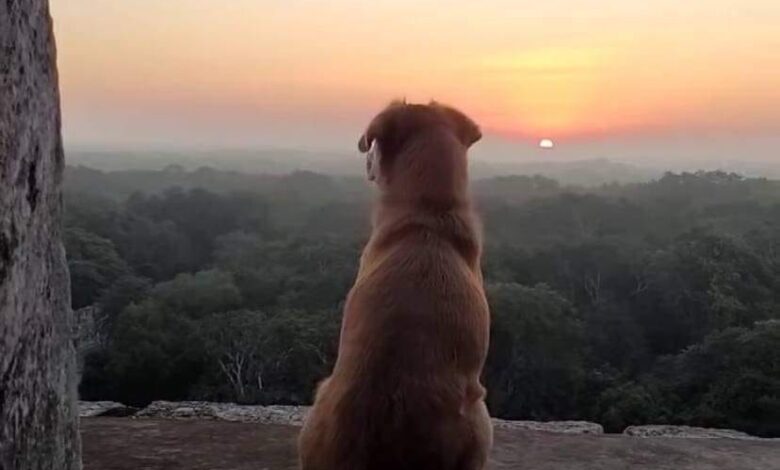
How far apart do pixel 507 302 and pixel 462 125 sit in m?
13.1

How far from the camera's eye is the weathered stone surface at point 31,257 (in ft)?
6.59

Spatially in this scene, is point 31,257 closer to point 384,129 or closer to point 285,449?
point 384,129

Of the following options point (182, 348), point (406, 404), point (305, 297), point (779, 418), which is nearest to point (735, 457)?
point (406, 404)

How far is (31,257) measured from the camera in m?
2.19

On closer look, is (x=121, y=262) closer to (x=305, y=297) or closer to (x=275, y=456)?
(x=305, y=297)

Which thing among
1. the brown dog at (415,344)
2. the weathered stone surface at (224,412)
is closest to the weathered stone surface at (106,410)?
the weathered stone surface at (224,412)

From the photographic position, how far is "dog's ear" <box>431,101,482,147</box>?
9.28ft

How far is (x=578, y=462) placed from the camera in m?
3.88

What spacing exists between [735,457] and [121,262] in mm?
15840

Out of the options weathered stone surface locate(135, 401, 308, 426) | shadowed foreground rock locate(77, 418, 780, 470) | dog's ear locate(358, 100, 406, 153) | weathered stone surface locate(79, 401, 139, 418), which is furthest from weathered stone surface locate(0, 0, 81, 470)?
weathered stone surface locate(79, 401, 139, 418)

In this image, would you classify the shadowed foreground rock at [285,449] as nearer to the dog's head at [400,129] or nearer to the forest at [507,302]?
the dog's head at [400,129]

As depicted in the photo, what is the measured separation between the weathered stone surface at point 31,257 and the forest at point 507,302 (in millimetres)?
7111

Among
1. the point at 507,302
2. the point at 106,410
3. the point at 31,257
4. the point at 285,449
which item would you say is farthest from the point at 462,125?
the point at 507,302

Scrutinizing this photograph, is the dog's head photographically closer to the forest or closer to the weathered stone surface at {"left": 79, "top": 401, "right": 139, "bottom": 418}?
the weathered stone surface at {"left": 79, "top": 401, "right": 139, "bottom": 418}
